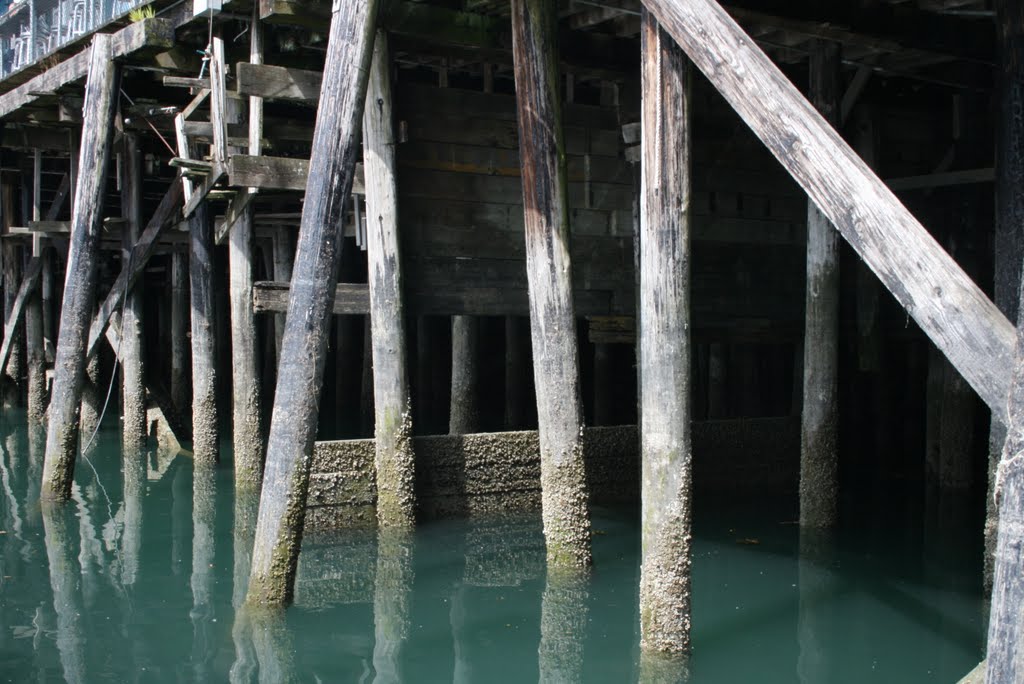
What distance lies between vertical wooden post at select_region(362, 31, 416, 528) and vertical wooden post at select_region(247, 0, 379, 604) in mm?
1696

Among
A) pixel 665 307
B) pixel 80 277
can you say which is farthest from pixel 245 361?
pixel 665 307

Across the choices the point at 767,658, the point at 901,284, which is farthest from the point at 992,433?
the point at 901,284

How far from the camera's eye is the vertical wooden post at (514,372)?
1482cm

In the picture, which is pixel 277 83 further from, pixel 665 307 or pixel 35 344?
pixel 35 344

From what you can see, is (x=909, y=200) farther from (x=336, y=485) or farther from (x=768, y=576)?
(x=336, y=485)

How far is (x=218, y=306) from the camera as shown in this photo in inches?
789

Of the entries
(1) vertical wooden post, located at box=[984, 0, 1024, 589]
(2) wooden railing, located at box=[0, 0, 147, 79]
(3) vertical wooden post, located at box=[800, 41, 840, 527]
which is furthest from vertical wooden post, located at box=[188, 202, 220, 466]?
(1) vertical wooden post, located at box=[984, 0, 1024, 589]

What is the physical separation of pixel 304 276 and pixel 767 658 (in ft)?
10.9

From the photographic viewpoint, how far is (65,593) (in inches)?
314

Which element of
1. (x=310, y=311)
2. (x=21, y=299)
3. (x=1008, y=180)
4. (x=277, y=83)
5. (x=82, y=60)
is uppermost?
(x=82, y=60)

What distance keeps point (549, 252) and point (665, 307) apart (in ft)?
5.70

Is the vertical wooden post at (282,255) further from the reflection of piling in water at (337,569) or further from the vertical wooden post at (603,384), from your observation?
the reflection of piling in water at (337,569)

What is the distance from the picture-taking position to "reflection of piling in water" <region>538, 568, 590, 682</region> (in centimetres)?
632

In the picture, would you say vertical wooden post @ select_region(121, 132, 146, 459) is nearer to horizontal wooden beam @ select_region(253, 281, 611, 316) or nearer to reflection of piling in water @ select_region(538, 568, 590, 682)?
horizontal wooden beam @ select_region(253, 281, 611, 316)
